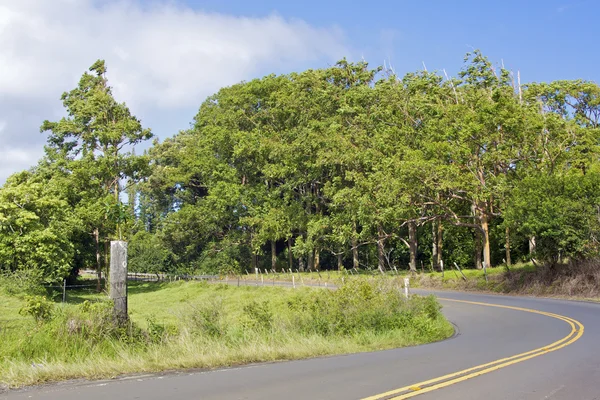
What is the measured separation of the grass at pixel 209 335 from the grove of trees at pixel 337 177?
400 centimetres

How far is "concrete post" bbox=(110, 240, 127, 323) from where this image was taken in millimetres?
13016

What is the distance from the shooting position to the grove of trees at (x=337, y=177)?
36.2 meters

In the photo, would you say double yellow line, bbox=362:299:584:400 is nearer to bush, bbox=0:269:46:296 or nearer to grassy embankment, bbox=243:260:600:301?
grassy embankment, bbox=243:260:600:301

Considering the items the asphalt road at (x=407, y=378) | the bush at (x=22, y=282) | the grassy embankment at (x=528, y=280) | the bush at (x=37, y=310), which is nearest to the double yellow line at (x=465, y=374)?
the asphalt road at (x=407, y=378)

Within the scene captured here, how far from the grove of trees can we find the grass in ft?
13.1

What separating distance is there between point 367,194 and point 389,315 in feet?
93.4

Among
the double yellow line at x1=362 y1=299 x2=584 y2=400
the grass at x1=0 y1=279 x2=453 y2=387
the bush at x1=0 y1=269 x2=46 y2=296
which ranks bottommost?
the double yellow line at x1=362 y1=299 x2=584 y2=400

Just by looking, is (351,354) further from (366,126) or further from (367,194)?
(366,126)

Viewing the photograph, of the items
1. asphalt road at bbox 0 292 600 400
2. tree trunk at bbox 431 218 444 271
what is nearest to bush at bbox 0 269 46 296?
asphalt road at bbox 0 292 600 400

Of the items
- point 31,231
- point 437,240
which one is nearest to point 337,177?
point 437,240

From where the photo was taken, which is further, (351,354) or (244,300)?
(244,300)

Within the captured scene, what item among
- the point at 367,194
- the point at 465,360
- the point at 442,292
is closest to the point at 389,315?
the point at 465,360

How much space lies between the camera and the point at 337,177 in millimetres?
50031

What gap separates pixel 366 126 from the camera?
1935 inches
